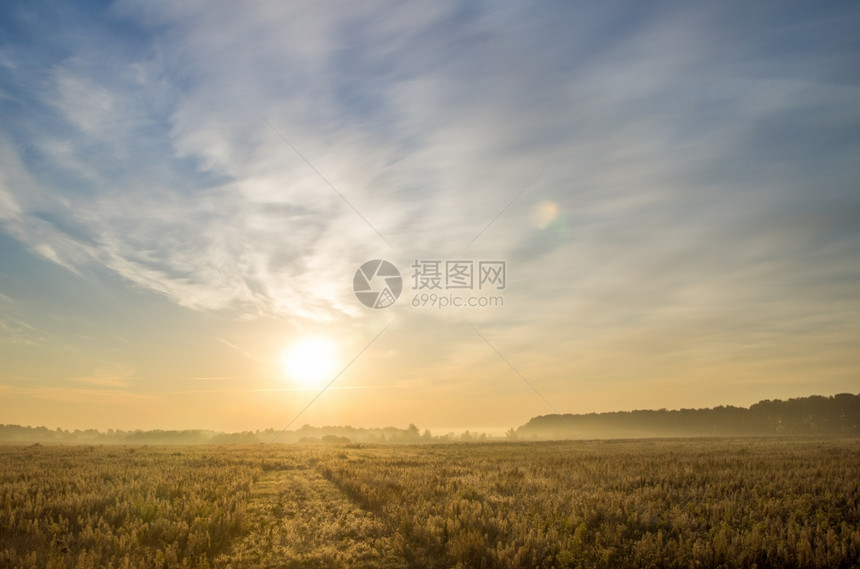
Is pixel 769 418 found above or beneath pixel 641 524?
beneath

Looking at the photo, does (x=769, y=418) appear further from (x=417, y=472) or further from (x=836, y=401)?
(x=417, y=472)

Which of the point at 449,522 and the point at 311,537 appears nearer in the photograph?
the point at 449,522

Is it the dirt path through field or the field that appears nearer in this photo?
the field

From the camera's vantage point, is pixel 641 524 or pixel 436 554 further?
pixel 641 524

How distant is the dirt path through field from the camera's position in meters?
9.72

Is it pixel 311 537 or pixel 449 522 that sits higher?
pixel 449 522

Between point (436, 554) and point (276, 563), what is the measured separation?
322 cm

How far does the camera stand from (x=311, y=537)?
11.4m

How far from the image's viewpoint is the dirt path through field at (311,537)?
Result: 9719mm

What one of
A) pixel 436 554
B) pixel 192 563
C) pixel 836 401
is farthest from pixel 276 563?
pixel 836 401

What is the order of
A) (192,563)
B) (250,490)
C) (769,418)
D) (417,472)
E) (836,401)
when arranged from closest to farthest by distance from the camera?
(192,563) < (250,490) < (417,472) < (836,401) < (769,418)

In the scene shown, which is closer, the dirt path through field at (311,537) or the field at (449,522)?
the field at (449,522)

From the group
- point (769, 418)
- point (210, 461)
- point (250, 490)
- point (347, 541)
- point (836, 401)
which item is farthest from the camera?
point (769, 418)

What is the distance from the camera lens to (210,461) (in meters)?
28.5
